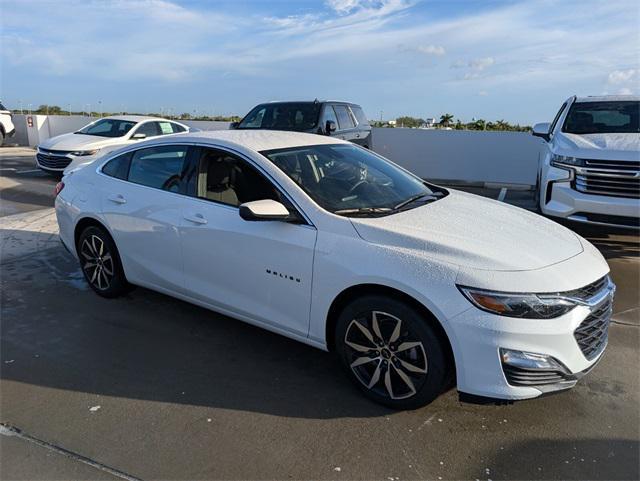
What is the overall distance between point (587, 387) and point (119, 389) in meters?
3.07

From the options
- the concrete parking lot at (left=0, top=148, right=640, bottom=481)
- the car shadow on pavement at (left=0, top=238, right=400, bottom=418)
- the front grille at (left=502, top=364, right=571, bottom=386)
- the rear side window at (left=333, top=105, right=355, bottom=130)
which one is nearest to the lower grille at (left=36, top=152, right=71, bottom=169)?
the rear side window at (left=333, top=105, right=355, bottom=130)

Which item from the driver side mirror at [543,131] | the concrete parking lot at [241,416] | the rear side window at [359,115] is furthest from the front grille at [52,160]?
the driver side mirror at [543,131]

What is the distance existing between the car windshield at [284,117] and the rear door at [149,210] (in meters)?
6.29

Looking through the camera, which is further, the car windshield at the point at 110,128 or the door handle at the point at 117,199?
the car windshield at the point at 110,128

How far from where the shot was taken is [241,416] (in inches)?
117

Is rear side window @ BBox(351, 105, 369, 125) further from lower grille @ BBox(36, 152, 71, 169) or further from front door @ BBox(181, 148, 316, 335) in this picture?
front door @ BBox(181, 148, 316, 335)

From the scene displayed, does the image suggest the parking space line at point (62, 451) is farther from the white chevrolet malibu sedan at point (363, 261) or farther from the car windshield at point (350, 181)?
the car windshield at point (350, 181)

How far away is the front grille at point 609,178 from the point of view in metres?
5.60

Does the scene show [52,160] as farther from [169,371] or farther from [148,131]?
[169,371]

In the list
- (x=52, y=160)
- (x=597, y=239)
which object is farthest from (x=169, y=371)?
(x=52, y=160)

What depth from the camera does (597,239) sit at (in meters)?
7.16

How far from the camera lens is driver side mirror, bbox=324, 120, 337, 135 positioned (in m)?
10.4

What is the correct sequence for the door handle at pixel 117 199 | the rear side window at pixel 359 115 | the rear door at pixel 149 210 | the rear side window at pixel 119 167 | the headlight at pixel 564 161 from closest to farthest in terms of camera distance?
the rear door at pixel 149 210 → the door handle at pixel 117 199 → the rear side window at pixel 119 167 → the headlight at pixel 564 161 → the rear side window at pixel 359 115

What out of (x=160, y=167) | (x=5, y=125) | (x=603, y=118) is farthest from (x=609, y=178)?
(x=5, y=125)
